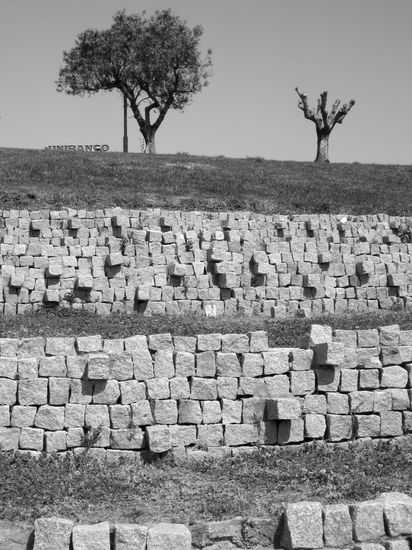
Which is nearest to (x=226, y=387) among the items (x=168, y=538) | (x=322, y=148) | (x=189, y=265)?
(x=168, y=538)

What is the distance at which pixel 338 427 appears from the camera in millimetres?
13539

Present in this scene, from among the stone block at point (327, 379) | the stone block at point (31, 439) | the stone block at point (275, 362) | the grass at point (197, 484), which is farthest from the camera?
the stone block at point (327, 379)

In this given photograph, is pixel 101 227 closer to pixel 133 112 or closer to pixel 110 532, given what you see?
pixel 110 532

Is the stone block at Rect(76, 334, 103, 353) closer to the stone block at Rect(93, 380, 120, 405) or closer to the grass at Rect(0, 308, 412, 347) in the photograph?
the stone block at Rect(93, 380, 120, 405)

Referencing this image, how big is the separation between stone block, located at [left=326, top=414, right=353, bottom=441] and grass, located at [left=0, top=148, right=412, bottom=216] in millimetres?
17890

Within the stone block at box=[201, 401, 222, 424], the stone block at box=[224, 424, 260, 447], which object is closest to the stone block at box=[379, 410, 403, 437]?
the stone block at box=[224, 424, 260, 447]

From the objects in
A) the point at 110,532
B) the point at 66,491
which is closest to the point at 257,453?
the point at 66,491

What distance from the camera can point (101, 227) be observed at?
2370cm

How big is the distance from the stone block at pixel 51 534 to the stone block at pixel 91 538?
0.10 meters

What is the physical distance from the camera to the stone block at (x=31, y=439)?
12.6 metres

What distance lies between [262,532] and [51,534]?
2166mm

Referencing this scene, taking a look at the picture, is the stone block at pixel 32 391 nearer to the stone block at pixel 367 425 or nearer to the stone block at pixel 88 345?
the stone block at pixel 88 345

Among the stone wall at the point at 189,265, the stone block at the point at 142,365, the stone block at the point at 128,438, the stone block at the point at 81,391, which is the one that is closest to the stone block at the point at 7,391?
the stone block at the point at 81,391

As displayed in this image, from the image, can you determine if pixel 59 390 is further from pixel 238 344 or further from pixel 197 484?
pixel 238 344
